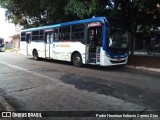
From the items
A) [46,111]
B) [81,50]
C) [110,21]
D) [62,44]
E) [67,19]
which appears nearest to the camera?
[46,111]

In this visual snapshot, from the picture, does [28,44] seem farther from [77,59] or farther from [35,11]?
[77,59]

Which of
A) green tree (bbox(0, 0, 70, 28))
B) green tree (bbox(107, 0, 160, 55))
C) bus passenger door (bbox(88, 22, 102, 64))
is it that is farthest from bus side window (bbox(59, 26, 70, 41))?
green tree (bbox(0, 0, 70, 28))

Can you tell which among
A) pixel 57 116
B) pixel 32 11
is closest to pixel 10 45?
pixel 32 11

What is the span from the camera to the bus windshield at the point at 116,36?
13352 mm

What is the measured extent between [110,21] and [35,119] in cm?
907

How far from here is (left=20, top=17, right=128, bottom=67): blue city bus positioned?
1324 cm

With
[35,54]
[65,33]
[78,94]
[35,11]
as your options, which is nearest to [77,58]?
[65,33]

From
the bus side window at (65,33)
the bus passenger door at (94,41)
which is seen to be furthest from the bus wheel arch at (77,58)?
the bus side window at (65,33)

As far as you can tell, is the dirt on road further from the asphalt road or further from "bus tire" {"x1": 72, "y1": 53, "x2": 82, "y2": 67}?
the asphalt road

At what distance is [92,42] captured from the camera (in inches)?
558

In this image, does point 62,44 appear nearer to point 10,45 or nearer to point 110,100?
point 110,100

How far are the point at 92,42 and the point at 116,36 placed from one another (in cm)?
148

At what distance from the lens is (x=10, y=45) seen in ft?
190

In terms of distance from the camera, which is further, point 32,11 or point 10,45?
point 10,45
